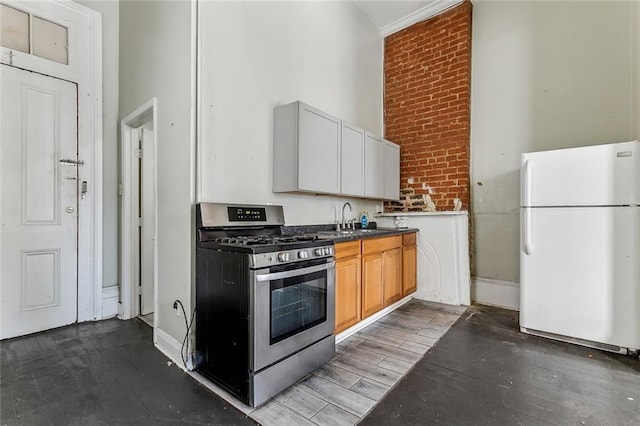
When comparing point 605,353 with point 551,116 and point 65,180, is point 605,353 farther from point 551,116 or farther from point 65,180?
point 65,180

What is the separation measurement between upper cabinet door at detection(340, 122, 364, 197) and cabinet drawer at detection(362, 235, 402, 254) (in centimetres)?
62

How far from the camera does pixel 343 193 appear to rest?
327 centimetres

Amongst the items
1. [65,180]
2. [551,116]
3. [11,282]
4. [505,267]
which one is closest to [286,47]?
[65,180]

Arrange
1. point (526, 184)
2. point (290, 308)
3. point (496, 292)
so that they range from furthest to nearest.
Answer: point (496, 292) → point (526, 184) → point (290, 308)

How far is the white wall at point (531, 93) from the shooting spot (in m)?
3.17

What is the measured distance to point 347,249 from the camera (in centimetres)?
266

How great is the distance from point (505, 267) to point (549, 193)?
1.33 metres

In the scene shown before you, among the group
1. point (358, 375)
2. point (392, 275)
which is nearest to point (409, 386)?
point (358, 375)

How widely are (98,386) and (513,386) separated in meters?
2.73

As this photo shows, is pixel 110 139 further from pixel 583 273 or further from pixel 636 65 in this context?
pixel 636 65

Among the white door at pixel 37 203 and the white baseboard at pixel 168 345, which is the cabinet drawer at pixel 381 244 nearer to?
the white baseboard at pixel 168 345

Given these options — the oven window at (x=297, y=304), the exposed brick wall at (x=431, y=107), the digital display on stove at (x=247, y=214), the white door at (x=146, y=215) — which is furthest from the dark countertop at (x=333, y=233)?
the white door at (x=146, y=215)

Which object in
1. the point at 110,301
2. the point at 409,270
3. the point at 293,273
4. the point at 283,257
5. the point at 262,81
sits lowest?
the point at 110,301

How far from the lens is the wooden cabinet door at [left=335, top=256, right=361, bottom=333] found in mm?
2572
